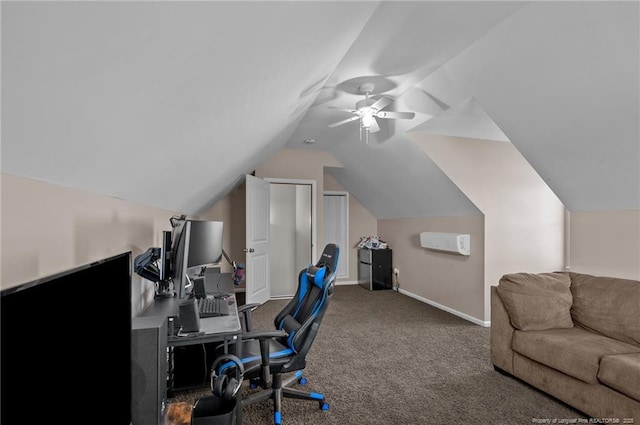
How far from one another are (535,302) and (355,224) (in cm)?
468

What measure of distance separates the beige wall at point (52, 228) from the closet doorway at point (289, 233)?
4531 millimetres

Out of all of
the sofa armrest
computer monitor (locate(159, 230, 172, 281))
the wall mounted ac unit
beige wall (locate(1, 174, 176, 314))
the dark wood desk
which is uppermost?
beige wall (locate(1, 174, 176, 314))

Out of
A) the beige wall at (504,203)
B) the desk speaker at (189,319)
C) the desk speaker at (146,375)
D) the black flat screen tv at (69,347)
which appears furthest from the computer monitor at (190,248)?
the beige wall at (504,203)

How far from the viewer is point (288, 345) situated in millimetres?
2207

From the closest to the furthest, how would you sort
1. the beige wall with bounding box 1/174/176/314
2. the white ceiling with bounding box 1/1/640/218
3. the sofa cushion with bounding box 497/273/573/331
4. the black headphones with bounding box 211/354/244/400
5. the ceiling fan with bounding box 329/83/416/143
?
the white ceiling with bounding box 1/1/640/218, the beige wall with bounding box 1/174/176/314, the black headphones with bounding box 211/354/244/400, the sofa cushion with bounding box 497/273/573/331, the ceiling fan with bounding box 329/83/416/143

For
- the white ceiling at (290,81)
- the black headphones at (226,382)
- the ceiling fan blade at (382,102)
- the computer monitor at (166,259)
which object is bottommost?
the black headphones at (226,382)

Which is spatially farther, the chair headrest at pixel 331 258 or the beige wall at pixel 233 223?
the beige wall at pixel 233 223

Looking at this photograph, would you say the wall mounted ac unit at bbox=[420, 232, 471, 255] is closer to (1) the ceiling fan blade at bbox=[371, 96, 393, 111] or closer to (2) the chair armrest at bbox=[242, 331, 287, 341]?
(1) the ceiling fan blade at bbox=[371, 96, 393, 111]

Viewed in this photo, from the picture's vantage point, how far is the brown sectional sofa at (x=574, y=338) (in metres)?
2.09

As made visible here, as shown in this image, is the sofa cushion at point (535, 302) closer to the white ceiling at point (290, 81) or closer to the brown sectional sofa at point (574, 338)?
the brown sectional sofa at point (574, 338)

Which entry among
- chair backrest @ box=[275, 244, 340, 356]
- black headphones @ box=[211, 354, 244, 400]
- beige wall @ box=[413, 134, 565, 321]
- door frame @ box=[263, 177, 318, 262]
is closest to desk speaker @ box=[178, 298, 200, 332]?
black headphones @ box=[211, 354, 244, 400]

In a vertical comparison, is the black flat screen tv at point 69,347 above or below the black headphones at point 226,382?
above

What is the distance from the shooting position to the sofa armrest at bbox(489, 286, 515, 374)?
111 inches

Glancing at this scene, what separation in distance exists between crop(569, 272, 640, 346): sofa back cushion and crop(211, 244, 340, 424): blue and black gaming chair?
2.25m
